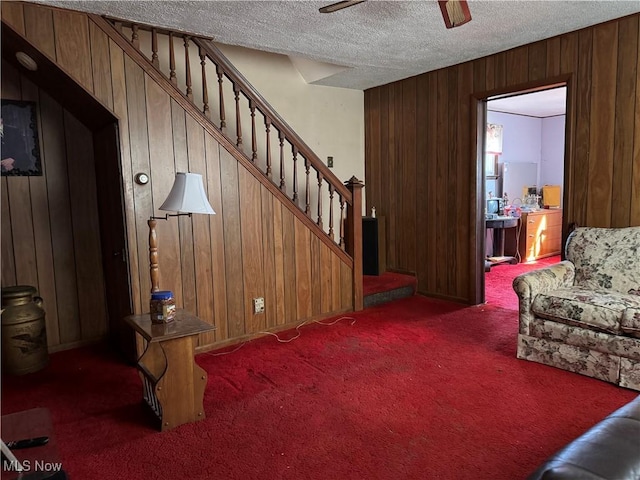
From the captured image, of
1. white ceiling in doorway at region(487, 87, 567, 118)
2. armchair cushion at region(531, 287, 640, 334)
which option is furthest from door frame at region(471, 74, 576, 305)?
white ceiling in doorway at region(487, 87, 567, 118)

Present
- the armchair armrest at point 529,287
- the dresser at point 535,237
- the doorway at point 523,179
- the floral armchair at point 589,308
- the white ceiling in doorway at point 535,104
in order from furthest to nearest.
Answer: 1. the dresser at point 535,237
2. the doorway at point 523,179
3. the white ceiling in doorway at point 535,104
4. the armchair armrest at point 529,287
5. the floral armchair at point 589,308

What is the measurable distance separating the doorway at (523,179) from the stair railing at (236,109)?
286 cm

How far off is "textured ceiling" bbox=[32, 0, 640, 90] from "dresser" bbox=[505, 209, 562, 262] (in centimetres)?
348

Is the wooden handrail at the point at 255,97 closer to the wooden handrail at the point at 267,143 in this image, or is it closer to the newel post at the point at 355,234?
the wooden handrail at the point at 267,143

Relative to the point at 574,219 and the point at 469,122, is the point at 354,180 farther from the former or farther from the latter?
the point at 574,219

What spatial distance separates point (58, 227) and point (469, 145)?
3730 mm

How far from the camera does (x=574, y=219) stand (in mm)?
3773

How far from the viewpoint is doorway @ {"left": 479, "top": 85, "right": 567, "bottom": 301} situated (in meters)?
6.64

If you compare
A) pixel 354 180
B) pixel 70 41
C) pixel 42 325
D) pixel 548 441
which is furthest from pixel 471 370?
pixel 70 41

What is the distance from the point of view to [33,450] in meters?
1.53

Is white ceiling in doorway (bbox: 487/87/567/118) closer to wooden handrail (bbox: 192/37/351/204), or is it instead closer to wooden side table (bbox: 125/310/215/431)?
wooden handrail (bbox: 192/37/351/204)

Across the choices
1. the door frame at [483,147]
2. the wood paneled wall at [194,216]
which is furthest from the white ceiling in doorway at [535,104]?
the wood paneled wall at [194,216]

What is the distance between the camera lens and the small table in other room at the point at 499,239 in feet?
20.5

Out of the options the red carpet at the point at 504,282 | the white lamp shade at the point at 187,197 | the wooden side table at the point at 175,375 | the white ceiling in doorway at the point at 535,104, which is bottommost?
the red carpet at the point at 504,282
